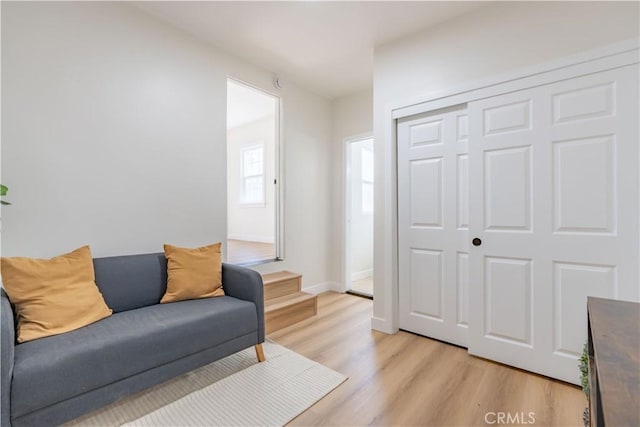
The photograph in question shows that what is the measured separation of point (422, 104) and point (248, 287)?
206 cm

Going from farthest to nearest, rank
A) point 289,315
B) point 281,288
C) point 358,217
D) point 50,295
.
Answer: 1. point 358,217
2. point 281,288
3. point 289,315
4. point 50,295

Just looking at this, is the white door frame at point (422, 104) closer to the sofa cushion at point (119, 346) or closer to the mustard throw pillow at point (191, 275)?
the sofa cushion at point (119, 346)

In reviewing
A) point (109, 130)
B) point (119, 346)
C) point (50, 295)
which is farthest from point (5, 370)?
point (109, 130)

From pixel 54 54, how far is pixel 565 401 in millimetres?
3885

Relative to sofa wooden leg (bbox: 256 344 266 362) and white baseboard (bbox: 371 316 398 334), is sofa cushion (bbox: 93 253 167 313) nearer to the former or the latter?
sofa wooden leg (bbox: 256 344 266 362)

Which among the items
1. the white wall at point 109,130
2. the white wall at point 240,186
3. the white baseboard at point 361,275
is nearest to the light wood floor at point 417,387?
the white wall at point 109,130

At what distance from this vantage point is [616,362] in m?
0.67

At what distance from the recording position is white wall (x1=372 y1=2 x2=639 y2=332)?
1813 mm

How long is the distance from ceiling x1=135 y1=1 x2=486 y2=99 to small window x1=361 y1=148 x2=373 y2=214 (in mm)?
1630

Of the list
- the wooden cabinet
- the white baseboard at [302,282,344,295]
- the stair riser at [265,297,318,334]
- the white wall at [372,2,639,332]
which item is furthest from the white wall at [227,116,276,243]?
the wooden cabinet

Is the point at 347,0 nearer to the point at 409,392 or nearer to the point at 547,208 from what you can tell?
the point at 547,208

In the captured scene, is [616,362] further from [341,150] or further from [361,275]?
[361,275]

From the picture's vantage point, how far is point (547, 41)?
6.38 feet

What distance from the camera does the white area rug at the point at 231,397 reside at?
61.4 inches
